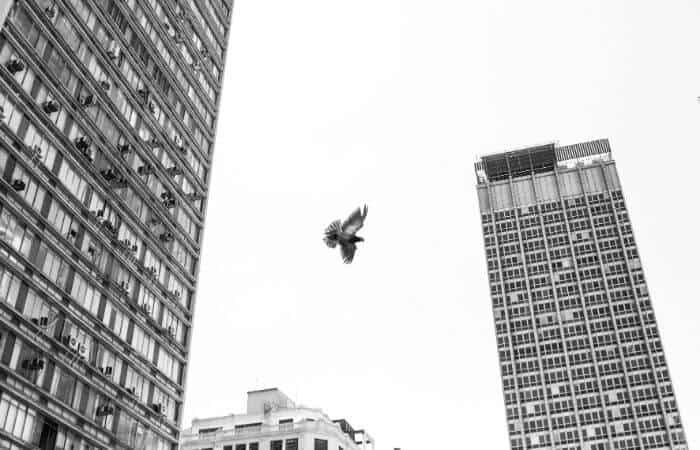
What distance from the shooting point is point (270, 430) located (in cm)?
10369

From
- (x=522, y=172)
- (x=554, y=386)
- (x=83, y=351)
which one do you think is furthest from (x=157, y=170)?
(x=522, y=172)

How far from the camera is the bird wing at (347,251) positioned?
1162 inches

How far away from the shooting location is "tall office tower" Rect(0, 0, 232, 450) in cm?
5100

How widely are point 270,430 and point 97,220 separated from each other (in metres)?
51.0

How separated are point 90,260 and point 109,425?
36.7ft

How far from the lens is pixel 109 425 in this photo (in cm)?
5728

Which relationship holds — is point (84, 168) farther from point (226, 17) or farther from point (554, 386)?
point (554, 386)

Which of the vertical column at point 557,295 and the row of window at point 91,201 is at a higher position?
the vertical column at point 557,295

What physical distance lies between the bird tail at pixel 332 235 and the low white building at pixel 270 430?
7423cm

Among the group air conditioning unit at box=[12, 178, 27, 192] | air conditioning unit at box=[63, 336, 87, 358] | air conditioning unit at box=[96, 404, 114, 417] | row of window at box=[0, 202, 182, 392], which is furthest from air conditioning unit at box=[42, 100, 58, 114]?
air conditioning unit at box=[96, 404, 114, 417]

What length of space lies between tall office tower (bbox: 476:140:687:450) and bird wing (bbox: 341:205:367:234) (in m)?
125

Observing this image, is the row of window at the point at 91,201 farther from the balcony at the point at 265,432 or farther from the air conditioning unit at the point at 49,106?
the balcony at the point at 265,432

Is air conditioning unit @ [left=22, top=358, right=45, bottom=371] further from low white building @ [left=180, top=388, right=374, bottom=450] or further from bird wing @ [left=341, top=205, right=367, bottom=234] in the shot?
low white building @ [left=180, top=388, right=374, bottom=450]

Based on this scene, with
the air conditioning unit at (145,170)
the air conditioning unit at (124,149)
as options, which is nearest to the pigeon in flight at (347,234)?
the air conditioning unit at (124,149)
